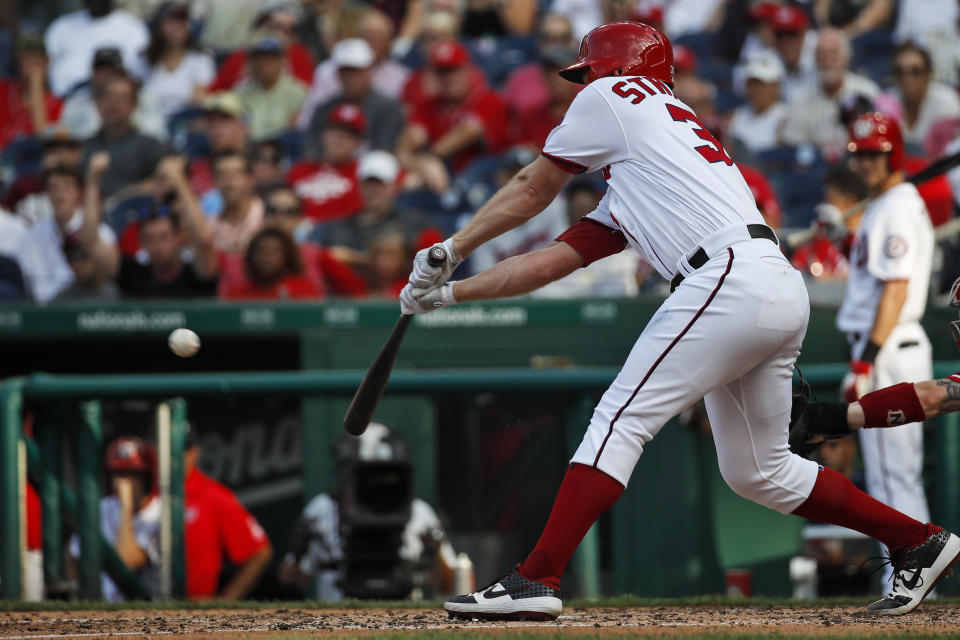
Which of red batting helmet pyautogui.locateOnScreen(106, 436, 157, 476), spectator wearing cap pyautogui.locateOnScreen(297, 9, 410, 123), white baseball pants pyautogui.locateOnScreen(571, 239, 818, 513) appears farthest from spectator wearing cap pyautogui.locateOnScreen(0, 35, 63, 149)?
white baseball pants pyautogui.locateOnScreen(571, 239, 818, 513)

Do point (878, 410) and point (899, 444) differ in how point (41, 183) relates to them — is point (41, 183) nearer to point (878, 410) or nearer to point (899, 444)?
point (899, 444)

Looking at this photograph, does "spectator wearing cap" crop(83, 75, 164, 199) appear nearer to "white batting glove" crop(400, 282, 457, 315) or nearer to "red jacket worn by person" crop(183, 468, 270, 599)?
"red jacket worn by person" crop(183, 468, 270, 599)

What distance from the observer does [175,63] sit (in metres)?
10.1

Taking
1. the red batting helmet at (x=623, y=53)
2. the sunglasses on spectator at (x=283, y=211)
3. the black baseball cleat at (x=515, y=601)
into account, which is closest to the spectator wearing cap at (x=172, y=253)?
the sunglasses on spectator at (x=283, y=211)

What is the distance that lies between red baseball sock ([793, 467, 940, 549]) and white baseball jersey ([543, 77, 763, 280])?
0.76 metres

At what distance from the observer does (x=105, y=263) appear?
757 cm

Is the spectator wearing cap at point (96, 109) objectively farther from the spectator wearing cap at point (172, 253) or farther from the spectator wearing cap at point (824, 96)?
the spectator wearing cap at point (824, 96)

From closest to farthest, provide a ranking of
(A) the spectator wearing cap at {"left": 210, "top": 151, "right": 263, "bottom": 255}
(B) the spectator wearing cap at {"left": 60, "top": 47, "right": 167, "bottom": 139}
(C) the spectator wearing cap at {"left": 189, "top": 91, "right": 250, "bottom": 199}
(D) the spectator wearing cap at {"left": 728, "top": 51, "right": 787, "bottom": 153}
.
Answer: (A) the spectator wearing cap at {"left": 210, "top": 151, "right": 263, "bottom": 255} < (D) the spectator wearing cap at {"left": 728, "top": 51, "right": 787, "bottom": 153} < (C) the spectator wearing cap at {"left": 189, "top": 91, "right": 250, "bottom": 199} < (B) the spectator wearing cap at {"left": 60, "top": 47, "right": 167, "bottom": 139}

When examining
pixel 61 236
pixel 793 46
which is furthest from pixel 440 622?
pixel 793 46

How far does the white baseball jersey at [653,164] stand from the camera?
3.50m

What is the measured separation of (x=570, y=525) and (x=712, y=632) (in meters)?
0.46

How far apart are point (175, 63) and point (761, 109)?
4417mm

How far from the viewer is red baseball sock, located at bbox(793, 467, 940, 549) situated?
12.2 ft

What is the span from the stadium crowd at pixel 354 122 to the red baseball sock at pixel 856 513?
2.84 m
